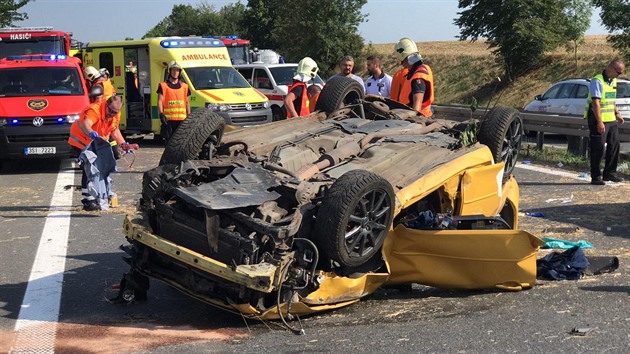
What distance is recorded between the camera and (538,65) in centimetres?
4447

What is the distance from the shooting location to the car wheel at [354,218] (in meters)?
5.61

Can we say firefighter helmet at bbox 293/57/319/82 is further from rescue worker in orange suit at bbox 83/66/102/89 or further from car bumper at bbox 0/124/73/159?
rescue worker in orange suit at bbox 83/66/102/89

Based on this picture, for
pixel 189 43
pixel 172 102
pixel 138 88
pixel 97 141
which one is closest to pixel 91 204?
pixel 97 141

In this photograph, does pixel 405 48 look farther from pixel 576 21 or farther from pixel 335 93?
pixel 576 21

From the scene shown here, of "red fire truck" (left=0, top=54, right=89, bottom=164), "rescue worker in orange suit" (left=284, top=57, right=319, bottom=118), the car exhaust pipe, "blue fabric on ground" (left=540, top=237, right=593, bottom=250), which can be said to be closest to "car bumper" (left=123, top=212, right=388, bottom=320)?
the car exhaust pipe

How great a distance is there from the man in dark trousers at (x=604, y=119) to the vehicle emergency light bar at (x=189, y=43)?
1011cm

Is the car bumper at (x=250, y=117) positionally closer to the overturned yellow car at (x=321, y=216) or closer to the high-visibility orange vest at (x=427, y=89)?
the high-visibility orange vest at (x=427, y=89)

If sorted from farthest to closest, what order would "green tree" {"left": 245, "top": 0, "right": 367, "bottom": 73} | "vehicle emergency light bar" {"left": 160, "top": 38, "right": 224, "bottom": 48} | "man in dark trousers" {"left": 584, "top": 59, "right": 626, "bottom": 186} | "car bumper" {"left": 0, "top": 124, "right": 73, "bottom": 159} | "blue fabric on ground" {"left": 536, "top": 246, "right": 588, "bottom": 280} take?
"green tree" {"left": 245, "top": 0, "right": 367, "bottom": 73} < "vehicle emergency light bar" {"left": 160, "top": 38, "right": 224, "bottom": 48} < "car bumper" {"left": 0, "top": 124, "right": 73, "bottom": 159} < "man in dark trousers" {"left": 584, "top": 59, "right": 626, "bottom": 186} < "blue fabric on ground" {"left": 536, "top": 246, "right": 588, "bottom": 280}

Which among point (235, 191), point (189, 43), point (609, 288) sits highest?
point (189, 43)

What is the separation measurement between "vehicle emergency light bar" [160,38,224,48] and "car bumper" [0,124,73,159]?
508 centimetres

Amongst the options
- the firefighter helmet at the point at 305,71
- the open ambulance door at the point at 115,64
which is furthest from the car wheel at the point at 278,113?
the firefighter helmet at the point at 305,71

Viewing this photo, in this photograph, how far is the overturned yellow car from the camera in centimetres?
561

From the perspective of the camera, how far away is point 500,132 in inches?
302

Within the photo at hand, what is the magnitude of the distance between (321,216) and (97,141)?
5614 millimetres
